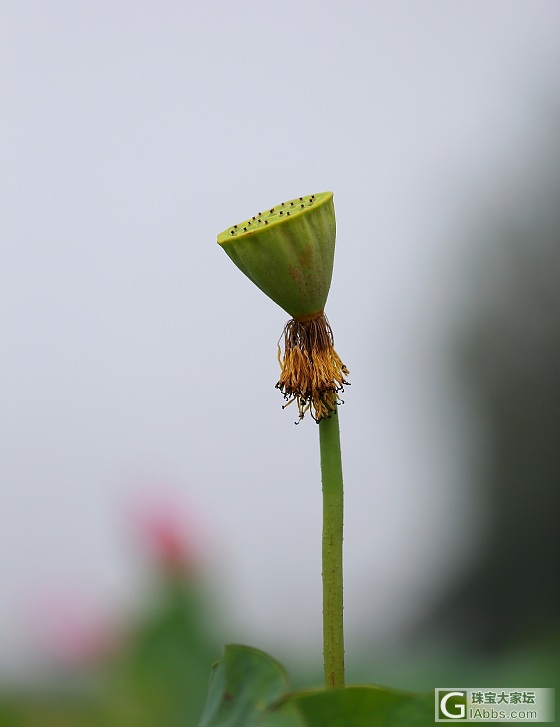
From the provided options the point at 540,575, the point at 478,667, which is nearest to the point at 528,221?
the point at 540,575

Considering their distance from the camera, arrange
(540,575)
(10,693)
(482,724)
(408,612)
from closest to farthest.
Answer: (482,724)
(10,693)
(540,575)
(408,612)

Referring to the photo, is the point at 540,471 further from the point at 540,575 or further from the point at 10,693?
the point at 10,693


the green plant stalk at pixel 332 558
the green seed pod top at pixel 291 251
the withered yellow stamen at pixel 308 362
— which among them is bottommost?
the green plant stalk at pixel 332 558

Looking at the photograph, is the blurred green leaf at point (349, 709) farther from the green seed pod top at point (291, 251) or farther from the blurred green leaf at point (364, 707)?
the green seed pod top at point (291, 251)

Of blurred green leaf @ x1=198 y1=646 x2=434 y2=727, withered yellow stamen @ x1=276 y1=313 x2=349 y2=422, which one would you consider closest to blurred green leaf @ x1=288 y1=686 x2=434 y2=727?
blurred green leaf @ x1=198 y1=646 x2=434 y2=727

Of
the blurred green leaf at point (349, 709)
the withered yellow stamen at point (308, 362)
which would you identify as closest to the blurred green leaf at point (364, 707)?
the blurred green leaf at point (349, 709)

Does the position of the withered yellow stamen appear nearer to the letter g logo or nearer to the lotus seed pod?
the lotus seed pod

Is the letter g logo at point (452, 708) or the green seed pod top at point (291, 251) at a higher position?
the green seed pod top at point (291, 251)

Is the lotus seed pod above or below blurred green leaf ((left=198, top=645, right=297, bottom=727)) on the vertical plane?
above

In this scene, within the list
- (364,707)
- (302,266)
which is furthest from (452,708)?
(302,266)
